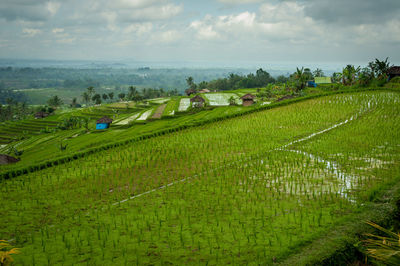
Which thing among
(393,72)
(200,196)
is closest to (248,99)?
(393,72)

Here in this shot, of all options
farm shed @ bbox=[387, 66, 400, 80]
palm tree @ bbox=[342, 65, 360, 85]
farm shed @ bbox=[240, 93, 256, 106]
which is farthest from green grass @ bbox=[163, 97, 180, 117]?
farm shed @ bbox=[387, 66, 400, 80]

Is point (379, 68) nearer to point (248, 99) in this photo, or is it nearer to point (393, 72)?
point (393, 72)

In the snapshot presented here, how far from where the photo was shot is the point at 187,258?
6.27 meters

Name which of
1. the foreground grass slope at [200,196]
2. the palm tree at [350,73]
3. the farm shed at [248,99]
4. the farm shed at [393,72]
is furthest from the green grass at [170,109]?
the farm shed at [393,72]

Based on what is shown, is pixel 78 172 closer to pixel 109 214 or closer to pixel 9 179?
pixel 9 179

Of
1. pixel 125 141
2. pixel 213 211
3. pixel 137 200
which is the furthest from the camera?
pixel 125 141

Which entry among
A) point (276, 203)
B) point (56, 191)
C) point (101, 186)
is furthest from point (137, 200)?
point (276, 203)

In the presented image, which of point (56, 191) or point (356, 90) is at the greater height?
point (356, 90)

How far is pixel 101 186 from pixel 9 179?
418 centimetres

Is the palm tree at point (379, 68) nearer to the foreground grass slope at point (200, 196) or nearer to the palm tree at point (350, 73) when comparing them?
the palm tree at point (350, 73)

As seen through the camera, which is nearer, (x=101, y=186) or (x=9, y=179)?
(x=101, y=186)

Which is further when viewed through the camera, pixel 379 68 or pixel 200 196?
pixel 379 68

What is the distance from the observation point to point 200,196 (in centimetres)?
944

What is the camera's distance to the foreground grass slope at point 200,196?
264 inches
